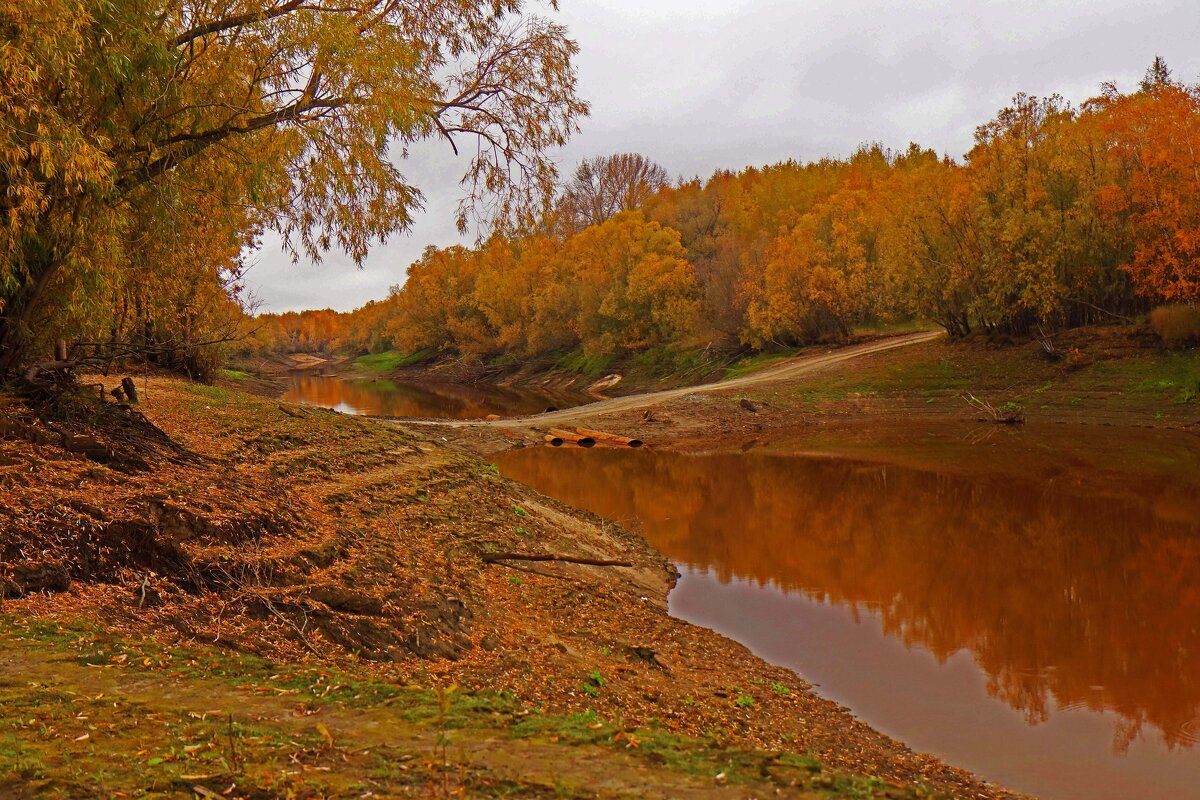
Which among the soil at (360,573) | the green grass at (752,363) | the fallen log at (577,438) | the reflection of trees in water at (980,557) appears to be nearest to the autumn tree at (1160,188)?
the reflection of trees in water at (980,557)

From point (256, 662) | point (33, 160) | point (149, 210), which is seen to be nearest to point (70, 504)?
point (256, 662)

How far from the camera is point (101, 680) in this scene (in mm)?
5691

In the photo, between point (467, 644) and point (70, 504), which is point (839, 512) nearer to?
point (467, 644)

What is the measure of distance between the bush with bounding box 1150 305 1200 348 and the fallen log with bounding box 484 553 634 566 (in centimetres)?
2931

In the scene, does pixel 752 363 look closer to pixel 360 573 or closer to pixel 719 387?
pixel 719 387

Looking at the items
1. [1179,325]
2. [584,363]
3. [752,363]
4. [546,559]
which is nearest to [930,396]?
[1179,325]

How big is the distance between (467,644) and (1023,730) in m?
→ 6.20

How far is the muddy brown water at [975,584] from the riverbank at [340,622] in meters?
1.20

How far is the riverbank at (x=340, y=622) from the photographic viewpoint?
543 centimetres

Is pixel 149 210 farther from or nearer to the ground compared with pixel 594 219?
nearer to the ground

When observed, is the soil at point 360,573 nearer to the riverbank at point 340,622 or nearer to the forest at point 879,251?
the riverbank at point 340,622

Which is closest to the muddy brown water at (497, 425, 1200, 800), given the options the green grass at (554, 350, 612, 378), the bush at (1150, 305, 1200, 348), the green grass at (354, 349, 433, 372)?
the bush at (1150, 305, 1200, 348)

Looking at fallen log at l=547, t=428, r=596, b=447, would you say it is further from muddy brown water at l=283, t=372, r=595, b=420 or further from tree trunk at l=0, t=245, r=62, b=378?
tree trunk at l=0, t=245, r=62, b=378

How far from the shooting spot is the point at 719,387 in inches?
1711
